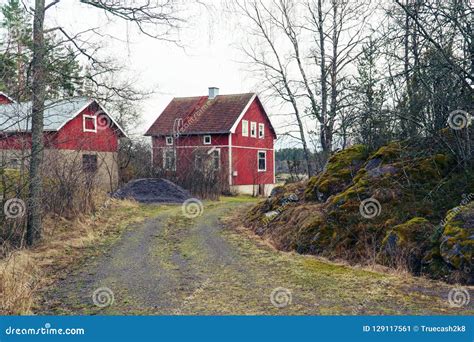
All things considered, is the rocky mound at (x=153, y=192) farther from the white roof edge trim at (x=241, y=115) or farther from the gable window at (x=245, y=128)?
the gable window at (x=245, y=128)

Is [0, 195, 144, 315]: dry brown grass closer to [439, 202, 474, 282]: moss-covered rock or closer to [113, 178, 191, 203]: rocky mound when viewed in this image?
[113, 178, 191, 203]: rocky mound

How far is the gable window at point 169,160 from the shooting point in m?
23.2

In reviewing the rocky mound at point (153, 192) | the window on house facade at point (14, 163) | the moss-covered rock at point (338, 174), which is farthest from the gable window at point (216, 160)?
the window on house facade at point (14, 163)

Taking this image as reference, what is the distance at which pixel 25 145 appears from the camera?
8984 millimetres

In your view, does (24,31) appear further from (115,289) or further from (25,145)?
(115,289)

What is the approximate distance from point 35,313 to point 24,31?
5.02 m

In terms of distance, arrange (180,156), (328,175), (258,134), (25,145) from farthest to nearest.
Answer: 1. (258,134)
2. (180,156)
3. (328,175)
4. (25,145)

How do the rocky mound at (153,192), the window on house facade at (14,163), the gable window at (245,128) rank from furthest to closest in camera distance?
1. the gable window at (245,128)
2. the rocky mound at (153,192)
3. the window on house facade at (14,163)

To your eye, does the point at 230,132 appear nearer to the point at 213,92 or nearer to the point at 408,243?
the point at 213,92

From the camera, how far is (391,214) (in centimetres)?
872

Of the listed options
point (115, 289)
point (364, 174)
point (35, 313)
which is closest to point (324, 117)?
point (364, 174)

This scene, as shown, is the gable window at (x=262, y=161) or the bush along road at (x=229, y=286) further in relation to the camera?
the gable window at (x=262, y=161)

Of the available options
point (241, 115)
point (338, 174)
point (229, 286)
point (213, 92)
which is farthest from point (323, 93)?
point (213, 92)

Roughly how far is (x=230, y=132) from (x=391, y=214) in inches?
870
